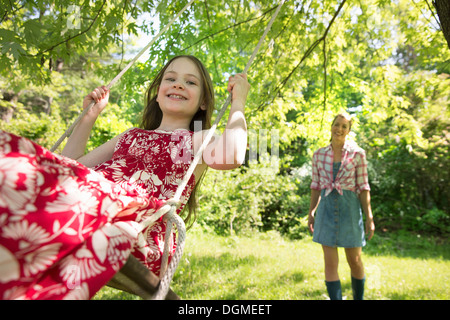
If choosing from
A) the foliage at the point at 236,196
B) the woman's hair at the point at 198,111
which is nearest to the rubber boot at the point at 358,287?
the woman's hair at the point at 198,111

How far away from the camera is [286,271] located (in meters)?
4.08

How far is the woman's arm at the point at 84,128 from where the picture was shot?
1784 millimetres

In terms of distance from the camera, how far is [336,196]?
2965 millimetres

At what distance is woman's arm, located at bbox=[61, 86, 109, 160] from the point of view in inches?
70.3

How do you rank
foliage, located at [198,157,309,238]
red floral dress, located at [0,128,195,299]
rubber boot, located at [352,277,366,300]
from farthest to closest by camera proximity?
1. foliage, located at [198,157,309,238]
2. rubber boot, located at [352,277,366,300]
3. red floral dress, located at [0,128,195,299]

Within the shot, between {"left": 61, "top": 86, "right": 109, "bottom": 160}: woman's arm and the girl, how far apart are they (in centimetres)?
204

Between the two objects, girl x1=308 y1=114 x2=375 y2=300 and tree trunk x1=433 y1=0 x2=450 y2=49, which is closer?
tree trunk x1=433 y1=0 x2=450 y2=49

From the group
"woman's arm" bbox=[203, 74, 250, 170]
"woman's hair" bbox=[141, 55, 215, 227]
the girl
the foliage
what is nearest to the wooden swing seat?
"woman's arm" bbox=[203, 74, 250, 170]

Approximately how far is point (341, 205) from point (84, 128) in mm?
2190

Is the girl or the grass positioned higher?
the girl

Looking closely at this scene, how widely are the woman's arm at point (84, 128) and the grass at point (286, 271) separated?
6.54 feet

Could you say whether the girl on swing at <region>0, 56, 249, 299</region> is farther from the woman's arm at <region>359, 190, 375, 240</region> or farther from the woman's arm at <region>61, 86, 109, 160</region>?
the woman's arm at <region>359, 190, 375, 240</region>

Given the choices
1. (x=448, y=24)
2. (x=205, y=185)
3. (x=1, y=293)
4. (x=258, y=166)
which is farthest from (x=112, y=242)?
(x=258, y=166)
